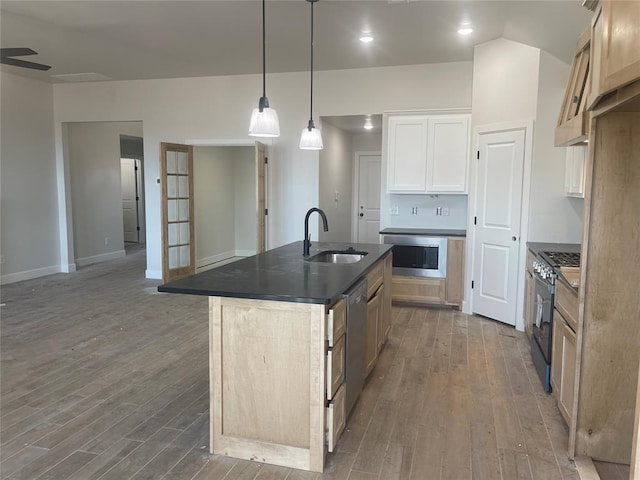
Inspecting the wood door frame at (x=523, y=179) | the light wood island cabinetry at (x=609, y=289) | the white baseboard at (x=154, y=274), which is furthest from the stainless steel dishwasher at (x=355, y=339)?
the white baseboard at (x=154, y=274)

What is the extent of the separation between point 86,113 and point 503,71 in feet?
19.7

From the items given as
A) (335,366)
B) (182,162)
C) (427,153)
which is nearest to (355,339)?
(335,366)

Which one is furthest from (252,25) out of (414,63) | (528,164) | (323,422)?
(323,422)

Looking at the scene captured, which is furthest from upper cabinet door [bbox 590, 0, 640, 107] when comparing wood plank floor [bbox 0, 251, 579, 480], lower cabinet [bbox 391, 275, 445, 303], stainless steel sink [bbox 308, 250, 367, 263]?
lower cabinet [bbox 391, 275, 445, 303]

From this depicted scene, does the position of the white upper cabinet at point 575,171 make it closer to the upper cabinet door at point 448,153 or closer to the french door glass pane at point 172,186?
the upper cabinet door at point 448,153

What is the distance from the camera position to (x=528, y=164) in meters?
4.55

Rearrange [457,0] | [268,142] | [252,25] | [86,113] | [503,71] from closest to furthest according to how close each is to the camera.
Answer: [457,0]
[252,25]
[503,71]
[268,142]
[86,113]

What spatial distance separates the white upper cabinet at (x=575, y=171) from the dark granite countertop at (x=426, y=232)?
1.40 m

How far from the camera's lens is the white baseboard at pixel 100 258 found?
8.20 meters

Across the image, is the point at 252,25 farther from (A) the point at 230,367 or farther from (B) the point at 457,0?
(A) the point at 230,367

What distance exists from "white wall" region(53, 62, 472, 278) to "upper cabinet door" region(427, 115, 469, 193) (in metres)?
0.30

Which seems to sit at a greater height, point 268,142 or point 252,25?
point 252,25

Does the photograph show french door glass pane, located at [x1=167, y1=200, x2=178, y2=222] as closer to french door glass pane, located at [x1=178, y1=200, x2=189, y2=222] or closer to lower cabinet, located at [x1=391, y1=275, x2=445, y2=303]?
french door glass pane, located at [x1=178, y1=200, x2=189, y2=222]

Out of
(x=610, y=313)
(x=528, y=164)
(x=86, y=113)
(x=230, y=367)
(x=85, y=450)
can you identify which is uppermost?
(x=86, y=113)
